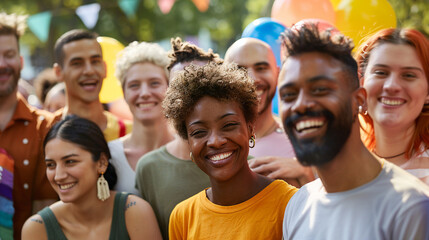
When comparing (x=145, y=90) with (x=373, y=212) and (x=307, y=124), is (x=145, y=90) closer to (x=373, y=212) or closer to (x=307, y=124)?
(x=307, y=124)

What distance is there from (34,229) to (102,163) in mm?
651

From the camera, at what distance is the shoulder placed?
323cm

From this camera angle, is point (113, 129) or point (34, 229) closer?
point (34, 229)

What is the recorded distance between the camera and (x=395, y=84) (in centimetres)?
266

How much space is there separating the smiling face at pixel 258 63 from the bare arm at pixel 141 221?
114 cm

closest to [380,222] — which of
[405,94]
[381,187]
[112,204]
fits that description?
[381,187]

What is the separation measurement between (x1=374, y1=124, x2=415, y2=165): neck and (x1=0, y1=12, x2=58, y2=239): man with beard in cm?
277

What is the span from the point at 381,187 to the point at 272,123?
1.87m

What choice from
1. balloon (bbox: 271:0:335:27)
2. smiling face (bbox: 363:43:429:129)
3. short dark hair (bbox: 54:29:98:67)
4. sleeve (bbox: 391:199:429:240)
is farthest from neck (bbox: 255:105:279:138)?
short dark hair (bbox: 54:29:98:67)

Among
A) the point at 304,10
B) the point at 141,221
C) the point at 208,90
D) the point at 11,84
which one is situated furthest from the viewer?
the point at 11,84

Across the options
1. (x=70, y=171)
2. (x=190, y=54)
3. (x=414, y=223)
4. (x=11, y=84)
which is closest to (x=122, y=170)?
(x=70, y=171)

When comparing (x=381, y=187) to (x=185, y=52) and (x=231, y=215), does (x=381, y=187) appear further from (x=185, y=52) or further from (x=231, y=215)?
(x=185, y=52)

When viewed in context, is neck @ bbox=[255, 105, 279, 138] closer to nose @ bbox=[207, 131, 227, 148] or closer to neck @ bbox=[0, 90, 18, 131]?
nose @ bbox=[207, 131, 227, 148]

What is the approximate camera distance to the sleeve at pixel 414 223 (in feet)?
5.69
